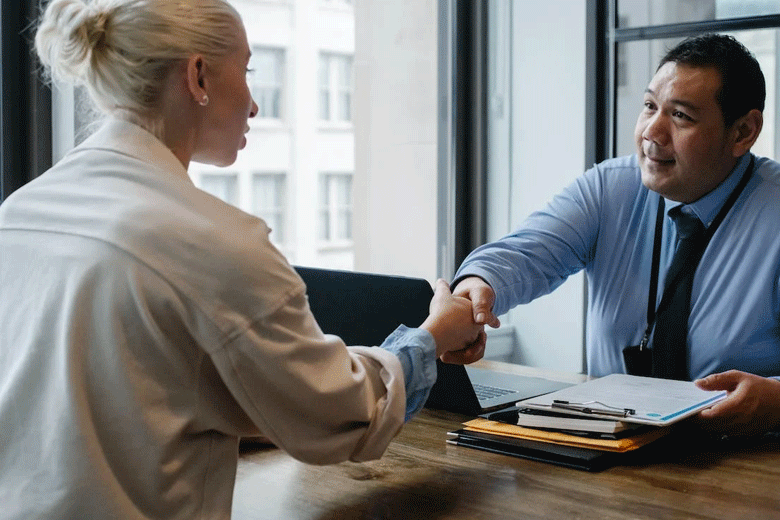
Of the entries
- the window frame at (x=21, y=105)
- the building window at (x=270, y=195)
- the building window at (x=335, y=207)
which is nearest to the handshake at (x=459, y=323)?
the window frame at (x=21, y=105)

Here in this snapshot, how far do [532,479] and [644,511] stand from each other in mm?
195

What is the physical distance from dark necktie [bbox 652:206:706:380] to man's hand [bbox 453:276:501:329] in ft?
1.22

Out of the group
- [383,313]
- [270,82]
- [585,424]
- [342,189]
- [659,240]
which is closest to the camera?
[585,424]

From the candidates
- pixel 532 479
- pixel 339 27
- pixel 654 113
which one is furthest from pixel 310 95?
pixel 532 479

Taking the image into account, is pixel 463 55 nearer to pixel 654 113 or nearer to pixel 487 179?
pixel 487 179

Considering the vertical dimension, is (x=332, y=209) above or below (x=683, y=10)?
below

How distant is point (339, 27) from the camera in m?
13.2

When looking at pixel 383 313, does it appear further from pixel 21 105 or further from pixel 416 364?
pixel 21 105

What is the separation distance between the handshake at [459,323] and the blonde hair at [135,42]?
1.76 feet

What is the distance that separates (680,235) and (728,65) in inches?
15.3

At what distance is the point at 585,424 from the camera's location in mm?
1537

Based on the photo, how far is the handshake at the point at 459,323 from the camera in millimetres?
1505

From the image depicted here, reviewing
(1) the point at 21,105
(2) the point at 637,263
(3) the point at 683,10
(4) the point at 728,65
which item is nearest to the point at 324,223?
(3) the point at 683,10

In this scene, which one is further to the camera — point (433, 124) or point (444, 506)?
point (433, 124)
